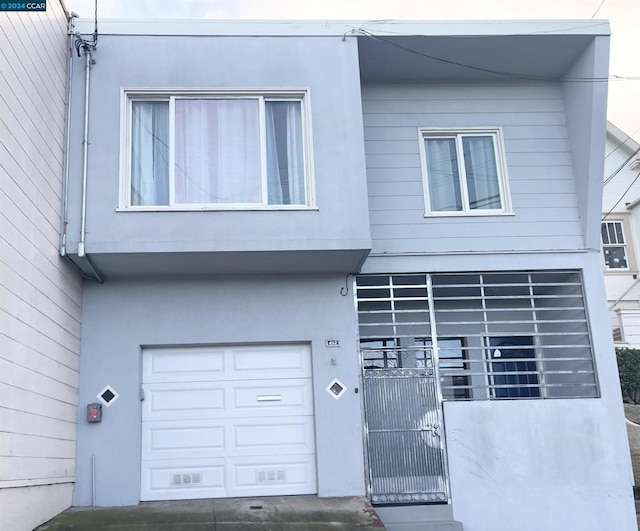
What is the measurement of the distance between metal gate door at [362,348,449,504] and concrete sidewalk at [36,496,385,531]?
514 mm

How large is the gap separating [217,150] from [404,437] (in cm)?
393

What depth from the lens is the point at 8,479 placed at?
19.2ft

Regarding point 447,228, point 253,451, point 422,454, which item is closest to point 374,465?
point 422,454

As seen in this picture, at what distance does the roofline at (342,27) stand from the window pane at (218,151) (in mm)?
845

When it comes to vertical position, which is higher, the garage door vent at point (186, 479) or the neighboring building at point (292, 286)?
the neighboring building at point (292, 286)

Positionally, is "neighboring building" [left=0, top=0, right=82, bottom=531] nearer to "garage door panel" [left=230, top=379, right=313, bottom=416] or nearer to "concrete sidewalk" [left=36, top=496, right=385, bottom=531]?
"concrete sidewalk" [left=36, top=496, right=385, bottom=531]

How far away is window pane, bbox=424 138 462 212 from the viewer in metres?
9.27

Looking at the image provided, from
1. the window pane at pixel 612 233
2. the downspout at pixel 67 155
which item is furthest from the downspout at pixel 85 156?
the window pane at pixel 612 233

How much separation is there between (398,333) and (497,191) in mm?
2288

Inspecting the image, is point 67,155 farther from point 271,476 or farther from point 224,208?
point 271,476

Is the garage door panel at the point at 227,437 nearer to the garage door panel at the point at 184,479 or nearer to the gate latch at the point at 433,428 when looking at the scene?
the garage door panel at the point at 184,479

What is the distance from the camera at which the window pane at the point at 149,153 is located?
8023 mm

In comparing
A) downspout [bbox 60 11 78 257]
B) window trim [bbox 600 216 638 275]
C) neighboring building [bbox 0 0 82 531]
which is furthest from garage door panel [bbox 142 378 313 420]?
window trim [bbox 600 216 638 275]

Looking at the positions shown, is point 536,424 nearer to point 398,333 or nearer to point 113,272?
point 398,333
